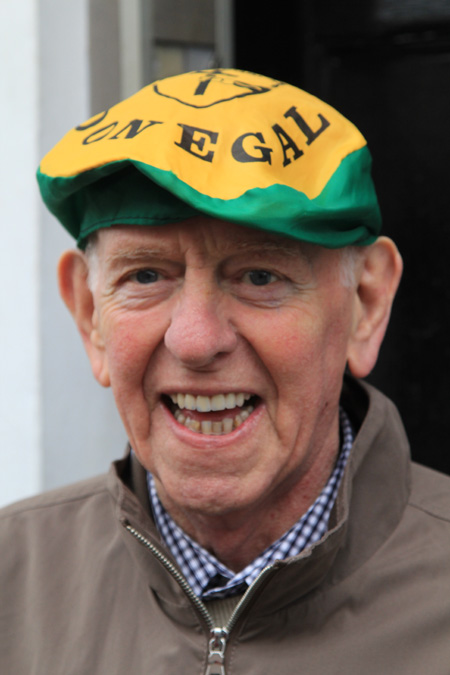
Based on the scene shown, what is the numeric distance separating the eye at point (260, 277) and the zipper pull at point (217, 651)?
0.67 m

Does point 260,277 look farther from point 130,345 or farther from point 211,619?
point 211,619

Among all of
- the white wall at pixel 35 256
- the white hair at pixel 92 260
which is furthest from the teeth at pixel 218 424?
the white wall at pixel 35 256

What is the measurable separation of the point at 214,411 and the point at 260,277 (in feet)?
0.92

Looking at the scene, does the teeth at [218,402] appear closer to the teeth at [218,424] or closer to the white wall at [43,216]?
the teeth at [218,424]

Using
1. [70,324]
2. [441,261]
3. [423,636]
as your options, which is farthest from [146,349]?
[441,261]

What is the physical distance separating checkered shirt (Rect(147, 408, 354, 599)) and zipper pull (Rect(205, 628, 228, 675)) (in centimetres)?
11

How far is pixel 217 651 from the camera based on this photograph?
1.86 metres

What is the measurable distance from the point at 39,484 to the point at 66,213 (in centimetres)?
136

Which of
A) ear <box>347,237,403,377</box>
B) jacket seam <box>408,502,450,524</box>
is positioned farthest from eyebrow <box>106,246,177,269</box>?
jacket seam <box>408,502,450,524</box>

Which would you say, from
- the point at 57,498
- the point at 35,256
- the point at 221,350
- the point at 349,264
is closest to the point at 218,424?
the point at 221,350

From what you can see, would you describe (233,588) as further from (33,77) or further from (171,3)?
(171,3)

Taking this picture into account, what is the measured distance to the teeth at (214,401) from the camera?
75.7 inches

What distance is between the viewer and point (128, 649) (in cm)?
196

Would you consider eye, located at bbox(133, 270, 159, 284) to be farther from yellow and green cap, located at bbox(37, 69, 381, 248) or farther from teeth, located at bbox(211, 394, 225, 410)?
teeth, located at bbox(211, 394, 225, 410)
